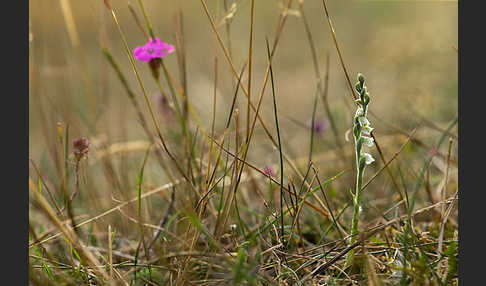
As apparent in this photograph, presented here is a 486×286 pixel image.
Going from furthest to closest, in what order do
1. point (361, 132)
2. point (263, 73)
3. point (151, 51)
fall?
1. point (263, 73)
2. point (151, 51)
3. point (361, 132)

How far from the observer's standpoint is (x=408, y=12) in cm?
404

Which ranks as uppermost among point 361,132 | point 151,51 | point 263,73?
point 151,51

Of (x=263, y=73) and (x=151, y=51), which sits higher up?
(x=151, y=51)

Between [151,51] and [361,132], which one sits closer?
[361,132]

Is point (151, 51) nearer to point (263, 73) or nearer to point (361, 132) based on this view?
point (361, 132)

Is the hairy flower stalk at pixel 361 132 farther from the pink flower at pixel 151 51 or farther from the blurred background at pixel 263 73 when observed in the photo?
the pink flower at pixel 151 51

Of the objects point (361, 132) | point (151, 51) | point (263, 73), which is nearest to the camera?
point (361, 132)

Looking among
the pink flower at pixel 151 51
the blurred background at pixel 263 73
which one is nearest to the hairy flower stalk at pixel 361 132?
the blurred background at pixel 263 73

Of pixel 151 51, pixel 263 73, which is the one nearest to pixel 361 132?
pixel 151 51

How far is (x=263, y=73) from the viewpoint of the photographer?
4102mm

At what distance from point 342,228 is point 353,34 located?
148 inches

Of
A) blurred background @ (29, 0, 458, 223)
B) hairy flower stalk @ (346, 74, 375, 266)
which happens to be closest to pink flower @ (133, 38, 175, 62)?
blurred background @ (29, 0, 458, 223)

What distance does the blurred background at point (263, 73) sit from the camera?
1.52 m

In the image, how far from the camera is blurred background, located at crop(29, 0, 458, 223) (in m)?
1.52
